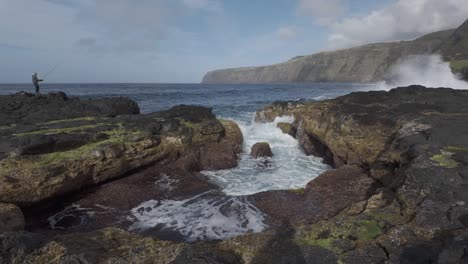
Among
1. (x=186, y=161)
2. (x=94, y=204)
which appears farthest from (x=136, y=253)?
(x=186, y=161)

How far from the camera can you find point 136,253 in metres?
5.59

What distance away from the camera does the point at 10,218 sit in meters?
8.25

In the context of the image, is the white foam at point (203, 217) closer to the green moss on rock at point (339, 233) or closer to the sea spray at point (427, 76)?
the green moss on rock at point (339, 233)

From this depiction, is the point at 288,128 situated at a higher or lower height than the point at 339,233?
lower

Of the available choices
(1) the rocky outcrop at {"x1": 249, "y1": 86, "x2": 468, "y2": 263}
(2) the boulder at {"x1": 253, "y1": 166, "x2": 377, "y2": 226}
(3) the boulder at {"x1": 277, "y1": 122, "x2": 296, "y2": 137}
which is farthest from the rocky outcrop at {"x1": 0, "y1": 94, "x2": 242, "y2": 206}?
(1) the rocky outcrop at {"x1": 249, "y1": 86, "x2": 468, "y2": 263}

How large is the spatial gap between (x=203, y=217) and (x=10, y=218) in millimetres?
4812

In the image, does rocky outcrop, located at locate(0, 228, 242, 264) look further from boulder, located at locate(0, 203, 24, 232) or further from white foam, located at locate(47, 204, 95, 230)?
white foam, located at locate(47, 204, 95, 230)

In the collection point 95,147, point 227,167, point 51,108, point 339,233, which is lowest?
point 227,167

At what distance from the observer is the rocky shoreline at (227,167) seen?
5719mm

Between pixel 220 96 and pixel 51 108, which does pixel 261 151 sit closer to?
pixel 51 108

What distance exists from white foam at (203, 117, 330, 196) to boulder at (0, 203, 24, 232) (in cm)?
617

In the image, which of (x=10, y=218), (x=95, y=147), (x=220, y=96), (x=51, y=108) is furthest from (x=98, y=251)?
(x=220, y=96)

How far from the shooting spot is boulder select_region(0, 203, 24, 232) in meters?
8.02

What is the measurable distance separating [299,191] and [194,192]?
142 inches
